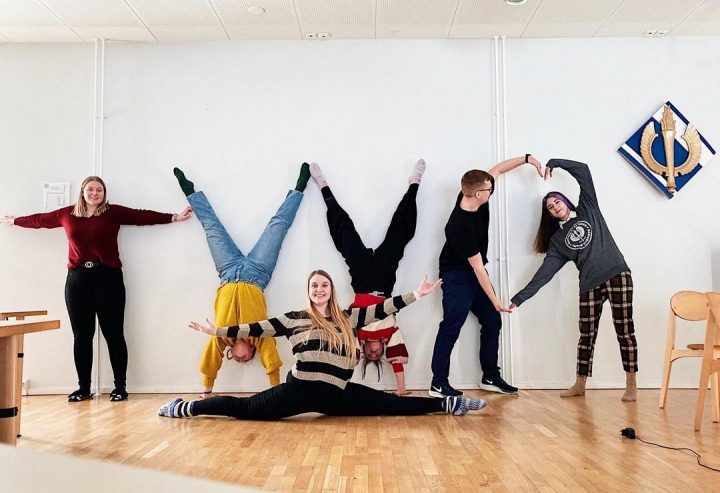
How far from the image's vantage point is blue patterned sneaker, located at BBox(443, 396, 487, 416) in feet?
11.6

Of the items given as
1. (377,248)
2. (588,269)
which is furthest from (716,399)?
(377,248)

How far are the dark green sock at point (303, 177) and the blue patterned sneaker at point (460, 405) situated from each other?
198 centimetres

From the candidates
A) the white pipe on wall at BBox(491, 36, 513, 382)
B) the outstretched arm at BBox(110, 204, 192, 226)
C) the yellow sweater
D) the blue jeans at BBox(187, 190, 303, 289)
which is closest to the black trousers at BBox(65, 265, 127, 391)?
the outstretched arm at BBox(110, 204, 192, 226)

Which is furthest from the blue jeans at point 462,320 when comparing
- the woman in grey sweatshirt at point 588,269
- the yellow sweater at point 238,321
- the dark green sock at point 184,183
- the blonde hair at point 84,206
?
the blonde hair at point 84,206

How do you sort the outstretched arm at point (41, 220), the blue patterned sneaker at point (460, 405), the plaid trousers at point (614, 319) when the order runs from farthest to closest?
the outstretched arm at point (41, 220), the plaid trousers at point (614, 319), the blue patterned sneaker at point (460, 405)

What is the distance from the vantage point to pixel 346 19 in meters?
4.63

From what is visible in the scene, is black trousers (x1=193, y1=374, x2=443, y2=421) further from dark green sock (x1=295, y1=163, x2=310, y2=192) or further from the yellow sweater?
dark green sock (x1=295, y1=163, x2=310, y2=192)

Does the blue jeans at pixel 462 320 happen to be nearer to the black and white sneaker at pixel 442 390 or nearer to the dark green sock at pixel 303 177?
the black and white sneaker at pixel 442 390

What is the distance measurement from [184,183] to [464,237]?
207cm

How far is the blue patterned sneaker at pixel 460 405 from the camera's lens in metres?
3.52

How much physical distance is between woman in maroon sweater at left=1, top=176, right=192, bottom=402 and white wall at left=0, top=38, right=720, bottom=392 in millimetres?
198

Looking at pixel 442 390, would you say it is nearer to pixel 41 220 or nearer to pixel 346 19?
pixel 346 19

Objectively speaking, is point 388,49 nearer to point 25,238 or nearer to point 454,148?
point 454,148

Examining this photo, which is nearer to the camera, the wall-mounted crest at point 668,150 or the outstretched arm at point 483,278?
the outstretched arm at point 483,278
